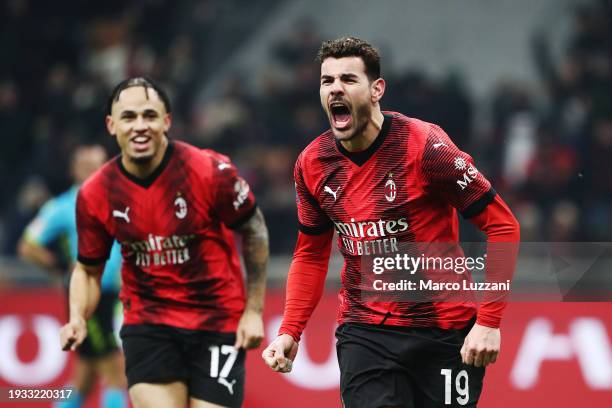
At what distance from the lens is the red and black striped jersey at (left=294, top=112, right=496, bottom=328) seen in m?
4.75

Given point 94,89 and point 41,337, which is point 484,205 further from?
point 94,89

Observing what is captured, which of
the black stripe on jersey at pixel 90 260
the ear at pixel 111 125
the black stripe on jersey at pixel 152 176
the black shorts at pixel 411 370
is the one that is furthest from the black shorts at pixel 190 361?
the black shorts at pixel 411 370

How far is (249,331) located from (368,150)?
1.35 metres

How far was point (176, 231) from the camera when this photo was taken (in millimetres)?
5820

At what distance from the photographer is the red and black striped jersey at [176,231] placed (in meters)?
5.83

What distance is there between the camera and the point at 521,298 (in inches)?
350

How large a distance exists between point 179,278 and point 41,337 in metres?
3.63

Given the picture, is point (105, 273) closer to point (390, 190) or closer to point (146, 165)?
point (146, 165)

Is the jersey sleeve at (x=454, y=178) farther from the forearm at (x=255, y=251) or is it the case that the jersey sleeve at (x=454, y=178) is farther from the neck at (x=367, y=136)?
the forearm at (x=255, y=251)

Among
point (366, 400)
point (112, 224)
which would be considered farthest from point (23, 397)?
point (366, 400)

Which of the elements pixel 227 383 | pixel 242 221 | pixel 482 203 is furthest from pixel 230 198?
pixel 482 203

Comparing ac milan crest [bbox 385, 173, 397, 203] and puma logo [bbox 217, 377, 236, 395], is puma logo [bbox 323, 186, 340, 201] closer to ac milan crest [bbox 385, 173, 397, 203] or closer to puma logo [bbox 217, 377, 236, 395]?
ac milan crest [bbox 385, 173, 397, 203]

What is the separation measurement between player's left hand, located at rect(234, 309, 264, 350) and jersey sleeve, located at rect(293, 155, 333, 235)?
90cm

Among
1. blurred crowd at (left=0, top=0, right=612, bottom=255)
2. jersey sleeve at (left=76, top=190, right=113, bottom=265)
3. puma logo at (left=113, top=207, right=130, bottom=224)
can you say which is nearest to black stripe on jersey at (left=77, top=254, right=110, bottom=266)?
jersey sleeve at (left=76, top=190, right=113, bottom=265)
